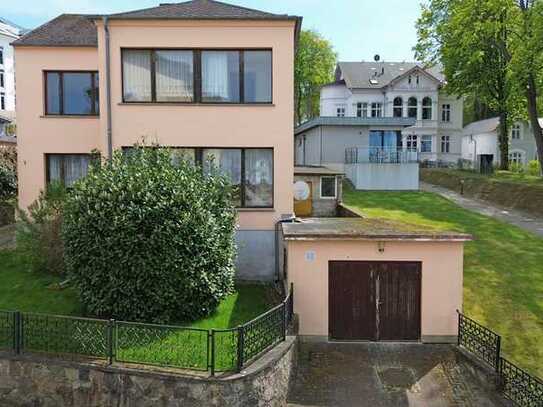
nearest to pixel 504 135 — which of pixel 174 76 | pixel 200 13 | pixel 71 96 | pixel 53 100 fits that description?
pixel 200 13

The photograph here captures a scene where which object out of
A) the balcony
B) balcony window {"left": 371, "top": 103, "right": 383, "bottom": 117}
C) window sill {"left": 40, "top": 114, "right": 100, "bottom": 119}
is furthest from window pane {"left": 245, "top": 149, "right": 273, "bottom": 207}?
balcony window {"left": 371, "top": 103, "right": 383, "bottom": 117}

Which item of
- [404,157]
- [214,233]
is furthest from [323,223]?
[404,157]

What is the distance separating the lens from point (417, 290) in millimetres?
13047

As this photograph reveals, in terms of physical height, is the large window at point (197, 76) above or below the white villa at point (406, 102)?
below

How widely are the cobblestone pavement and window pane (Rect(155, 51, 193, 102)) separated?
1496 cm

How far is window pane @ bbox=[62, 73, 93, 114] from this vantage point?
19.0 metres

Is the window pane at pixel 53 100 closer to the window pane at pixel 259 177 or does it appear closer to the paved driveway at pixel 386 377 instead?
the window pane at pixel 259 177

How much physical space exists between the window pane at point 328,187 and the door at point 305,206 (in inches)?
22.2

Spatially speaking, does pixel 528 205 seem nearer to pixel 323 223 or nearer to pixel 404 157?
pixel 404 157

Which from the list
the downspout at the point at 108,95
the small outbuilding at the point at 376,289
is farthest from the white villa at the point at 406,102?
the small outbuilding at the point at 376,289

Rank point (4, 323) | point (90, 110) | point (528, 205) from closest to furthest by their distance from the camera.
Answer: point (4, 323)
point (90, 110)
point (528, 205)

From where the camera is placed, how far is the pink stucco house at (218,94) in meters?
15.7

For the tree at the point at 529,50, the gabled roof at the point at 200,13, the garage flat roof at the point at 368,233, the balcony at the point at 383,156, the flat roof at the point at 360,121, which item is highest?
the tree at the point at 529,50

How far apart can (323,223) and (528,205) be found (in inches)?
629
